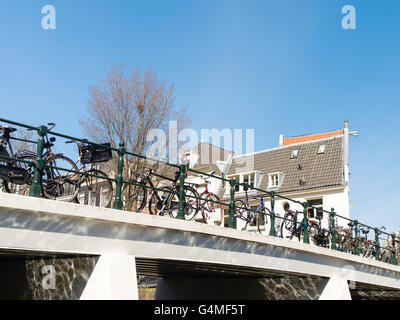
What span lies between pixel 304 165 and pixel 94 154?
24723mm

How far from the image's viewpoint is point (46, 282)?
8.31m

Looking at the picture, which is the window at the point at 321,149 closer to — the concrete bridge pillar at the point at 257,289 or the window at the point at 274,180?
the window at the point at 274,180

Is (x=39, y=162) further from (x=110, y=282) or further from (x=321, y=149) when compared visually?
(x=321, y=149)

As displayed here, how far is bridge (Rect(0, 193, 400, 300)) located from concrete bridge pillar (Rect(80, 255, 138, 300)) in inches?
0.6

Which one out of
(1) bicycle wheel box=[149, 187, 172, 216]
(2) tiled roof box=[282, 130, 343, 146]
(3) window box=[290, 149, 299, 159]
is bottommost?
(1) bicycle wheel box=[149, 187, 172, 216]

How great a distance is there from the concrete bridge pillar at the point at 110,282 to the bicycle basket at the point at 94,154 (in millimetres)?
1862

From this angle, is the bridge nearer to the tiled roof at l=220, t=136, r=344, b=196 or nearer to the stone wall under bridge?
the stone wall under bridge

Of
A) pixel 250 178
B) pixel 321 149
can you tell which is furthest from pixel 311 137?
pixel 250 178

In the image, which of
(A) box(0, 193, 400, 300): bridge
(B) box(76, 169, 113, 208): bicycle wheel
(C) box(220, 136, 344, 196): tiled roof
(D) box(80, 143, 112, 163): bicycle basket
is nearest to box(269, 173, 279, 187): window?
(C) box(220, 136, 344, 196): tiled roof

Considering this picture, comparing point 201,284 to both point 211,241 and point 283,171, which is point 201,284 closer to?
point 211,241

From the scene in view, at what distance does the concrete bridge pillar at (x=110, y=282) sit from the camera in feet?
22.7

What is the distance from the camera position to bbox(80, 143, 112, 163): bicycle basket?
8.20 meters

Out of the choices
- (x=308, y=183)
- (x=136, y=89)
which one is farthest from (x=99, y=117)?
(x=308, y=183)

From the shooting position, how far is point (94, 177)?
842cm
